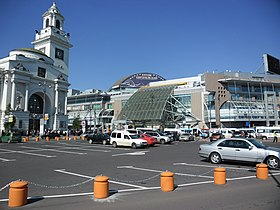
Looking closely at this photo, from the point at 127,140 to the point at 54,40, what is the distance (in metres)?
73.0

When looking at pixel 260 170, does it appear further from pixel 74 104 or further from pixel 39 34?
pixel 74 104

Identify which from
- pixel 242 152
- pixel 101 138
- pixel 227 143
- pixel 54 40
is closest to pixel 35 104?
pixel 54 40

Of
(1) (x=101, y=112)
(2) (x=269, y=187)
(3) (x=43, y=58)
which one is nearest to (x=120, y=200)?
(2) (x=269, y=187)

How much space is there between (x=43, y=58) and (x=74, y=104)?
44.1 metres

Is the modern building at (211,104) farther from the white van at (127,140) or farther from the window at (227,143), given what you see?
the window at (227,143)

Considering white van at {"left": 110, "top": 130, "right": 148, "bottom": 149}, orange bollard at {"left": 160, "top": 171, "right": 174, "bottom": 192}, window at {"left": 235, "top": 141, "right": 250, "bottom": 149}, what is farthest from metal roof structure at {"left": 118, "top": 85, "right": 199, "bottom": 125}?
orange bollard at {"left": 160, "top": 171, "right": 174, "bottom": 192}

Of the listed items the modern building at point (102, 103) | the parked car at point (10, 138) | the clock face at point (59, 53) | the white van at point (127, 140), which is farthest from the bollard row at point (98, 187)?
the modern building at point (102, 103)

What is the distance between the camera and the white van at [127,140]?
83.6ft

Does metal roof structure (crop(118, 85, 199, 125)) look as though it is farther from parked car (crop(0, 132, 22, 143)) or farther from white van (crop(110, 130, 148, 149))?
white van (crop(110, 130, 148, 149))

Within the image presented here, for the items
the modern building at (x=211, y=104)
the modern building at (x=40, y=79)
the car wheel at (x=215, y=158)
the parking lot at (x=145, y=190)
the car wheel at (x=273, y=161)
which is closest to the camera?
the parking lot at (x=145, y=190)

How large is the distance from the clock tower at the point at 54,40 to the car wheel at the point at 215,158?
80.2 m

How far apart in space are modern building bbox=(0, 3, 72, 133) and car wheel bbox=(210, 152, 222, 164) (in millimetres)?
47947

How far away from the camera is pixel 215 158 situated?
14.0 meters

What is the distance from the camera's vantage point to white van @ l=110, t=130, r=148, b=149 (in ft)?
83.6
